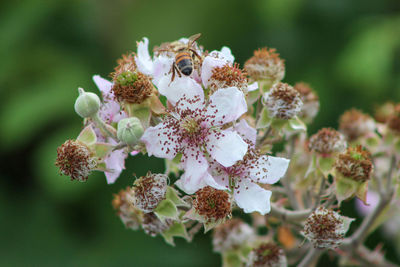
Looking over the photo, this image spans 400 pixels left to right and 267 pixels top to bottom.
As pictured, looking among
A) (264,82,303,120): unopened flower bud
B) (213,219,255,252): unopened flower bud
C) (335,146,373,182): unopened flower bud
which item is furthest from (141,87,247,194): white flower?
(213,219,255,252): unopened flower bud

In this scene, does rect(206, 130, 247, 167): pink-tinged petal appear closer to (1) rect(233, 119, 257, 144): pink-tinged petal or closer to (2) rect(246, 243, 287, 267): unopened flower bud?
(1) rect(233, 119, 257, 144): pink-tinged petal

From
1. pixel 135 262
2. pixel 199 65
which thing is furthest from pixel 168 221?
pixel 135 262

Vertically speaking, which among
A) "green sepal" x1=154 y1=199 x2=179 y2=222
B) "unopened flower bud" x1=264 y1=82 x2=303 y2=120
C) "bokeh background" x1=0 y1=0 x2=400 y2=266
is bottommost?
"bokeh background" x1=0 y1=0 x2=400 y2=266

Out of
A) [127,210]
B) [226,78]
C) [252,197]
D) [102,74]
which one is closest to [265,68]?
[226,78]

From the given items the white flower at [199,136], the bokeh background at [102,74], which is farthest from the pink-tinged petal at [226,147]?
the bokeh background at [102,74]

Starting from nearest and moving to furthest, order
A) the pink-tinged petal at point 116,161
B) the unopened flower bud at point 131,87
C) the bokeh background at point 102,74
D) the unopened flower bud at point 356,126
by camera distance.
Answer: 1. the unopened flower bud at point 131,87
2. the pink-tinged petal at point 116,161
3. the unopened flower bud at point 356,126
4. the bokeh background at point 102,74

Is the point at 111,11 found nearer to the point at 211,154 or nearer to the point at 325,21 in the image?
the point at 325,21

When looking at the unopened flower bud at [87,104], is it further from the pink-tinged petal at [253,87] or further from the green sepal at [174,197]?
the pink-tinged petal at [253,87]
